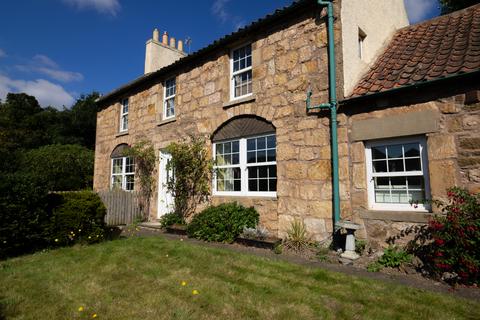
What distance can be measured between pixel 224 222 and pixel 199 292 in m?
3.63

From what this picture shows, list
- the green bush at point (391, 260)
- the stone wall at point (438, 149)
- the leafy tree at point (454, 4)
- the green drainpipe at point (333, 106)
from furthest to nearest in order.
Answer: the leafy tree at point (454, 4)
the green drainpipe at point (333, 106)
the green bush at point (391, 260)
the stone wall at point (438, 149)

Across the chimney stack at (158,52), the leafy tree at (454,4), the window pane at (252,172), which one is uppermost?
the leafy tree at (454,4)

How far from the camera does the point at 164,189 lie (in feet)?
36.3

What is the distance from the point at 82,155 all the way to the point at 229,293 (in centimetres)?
2324

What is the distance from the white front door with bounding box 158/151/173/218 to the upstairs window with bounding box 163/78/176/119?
161 cm

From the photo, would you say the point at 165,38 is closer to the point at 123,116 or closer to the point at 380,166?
the point at 123,116

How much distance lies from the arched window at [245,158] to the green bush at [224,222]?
26.3 inches

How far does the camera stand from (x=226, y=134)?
903 centimetres

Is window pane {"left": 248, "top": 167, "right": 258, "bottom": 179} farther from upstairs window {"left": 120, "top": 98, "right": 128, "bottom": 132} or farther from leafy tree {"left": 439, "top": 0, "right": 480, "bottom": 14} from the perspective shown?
leafy tree {"left": 439, "top": 0, "right": 480, "bottom": 14}

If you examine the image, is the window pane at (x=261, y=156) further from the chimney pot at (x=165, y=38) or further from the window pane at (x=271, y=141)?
the chimney pot at (x=165, y=38)

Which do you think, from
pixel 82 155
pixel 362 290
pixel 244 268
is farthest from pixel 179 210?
pixel 82 155

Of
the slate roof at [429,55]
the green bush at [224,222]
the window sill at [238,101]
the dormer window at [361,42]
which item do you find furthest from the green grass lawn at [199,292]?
the dormer window at [361,42]

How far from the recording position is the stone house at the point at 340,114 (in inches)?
218

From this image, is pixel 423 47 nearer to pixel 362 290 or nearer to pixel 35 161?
pixel 362 290
